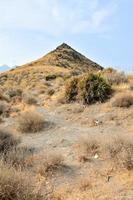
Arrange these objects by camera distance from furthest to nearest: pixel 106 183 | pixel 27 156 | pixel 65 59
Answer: pixel 65 59 < pixel 27 156 < pixel 106 183

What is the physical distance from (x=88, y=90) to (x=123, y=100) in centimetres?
279

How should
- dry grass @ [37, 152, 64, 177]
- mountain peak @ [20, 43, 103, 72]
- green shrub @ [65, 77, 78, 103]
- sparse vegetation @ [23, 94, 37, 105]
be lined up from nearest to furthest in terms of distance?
dry grass @ [37, 152, 64, 177] → green shrub @ [65, 77, 78, 103] → sparse vegetation @ [23, 94, 37, 105] → mountain peak @ [20, 43, 103, 72]

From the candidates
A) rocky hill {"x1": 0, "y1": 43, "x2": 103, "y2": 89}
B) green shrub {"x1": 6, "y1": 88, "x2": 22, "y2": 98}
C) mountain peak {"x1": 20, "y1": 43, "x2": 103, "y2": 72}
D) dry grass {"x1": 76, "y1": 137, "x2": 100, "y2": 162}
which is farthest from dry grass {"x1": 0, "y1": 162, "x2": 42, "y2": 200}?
mountain peak {"x1": 20, "y1": 43, "x2": 103, "y2": 72}

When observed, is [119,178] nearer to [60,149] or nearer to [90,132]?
[60,149]

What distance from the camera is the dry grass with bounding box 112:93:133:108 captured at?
18.2 meters

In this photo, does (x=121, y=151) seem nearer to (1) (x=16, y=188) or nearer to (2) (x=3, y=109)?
(1) (x=16, y=188)

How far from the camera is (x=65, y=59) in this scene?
171ft

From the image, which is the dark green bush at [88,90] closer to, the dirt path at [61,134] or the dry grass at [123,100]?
the dry grass at [123,100]

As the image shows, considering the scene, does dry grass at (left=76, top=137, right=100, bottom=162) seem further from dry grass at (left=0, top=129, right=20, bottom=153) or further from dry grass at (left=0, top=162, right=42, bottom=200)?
dry grass at (left=0, top=162, right=42, bottom=200)

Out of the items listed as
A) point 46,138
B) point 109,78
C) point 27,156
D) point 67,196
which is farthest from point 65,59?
point 67,196

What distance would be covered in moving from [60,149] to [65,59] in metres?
38.9

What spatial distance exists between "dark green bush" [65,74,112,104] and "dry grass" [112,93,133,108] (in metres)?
1.47

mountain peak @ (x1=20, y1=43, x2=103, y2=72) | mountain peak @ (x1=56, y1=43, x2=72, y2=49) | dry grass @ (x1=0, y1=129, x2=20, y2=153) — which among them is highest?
mountain peak @ (x1=56, y1=43, x2=72, y2=49)

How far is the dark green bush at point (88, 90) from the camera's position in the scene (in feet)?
67.0
